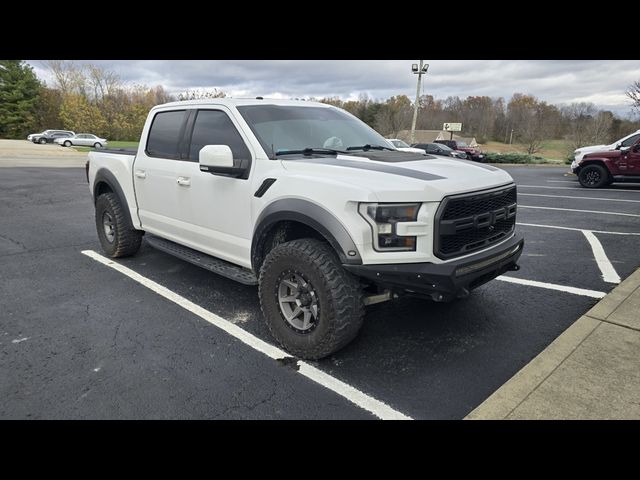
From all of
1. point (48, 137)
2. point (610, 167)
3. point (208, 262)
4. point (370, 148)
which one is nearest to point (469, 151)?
point (610, 167)

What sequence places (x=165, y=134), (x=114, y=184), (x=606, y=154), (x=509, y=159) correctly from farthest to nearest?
(x=509, y=159), (x=606, y=154), (x=114, y=184), (x=165, y=134)

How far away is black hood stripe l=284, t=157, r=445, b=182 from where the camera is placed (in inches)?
117

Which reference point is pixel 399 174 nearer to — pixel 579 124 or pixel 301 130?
pixel 301 130

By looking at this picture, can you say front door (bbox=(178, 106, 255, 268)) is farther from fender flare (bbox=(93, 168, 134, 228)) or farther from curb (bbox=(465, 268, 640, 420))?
curb (bbox=(465, 268, 640, 420))

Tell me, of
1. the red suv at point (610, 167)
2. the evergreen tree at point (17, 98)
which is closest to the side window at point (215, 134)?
the red suv at point (610, 167)

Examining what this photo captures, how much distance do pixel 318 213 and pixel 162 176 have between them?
2365 mm

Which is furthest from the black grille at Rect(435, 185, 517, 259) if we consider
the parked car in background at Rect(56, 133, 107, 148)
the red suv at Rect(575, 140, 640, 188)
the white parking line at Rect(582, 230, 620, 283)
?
the parked car in background at Rect(56, 133, 107, 148)

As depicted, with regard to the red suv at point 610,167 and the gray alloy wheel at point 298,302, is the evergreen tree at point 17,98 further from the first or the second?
the gray alloy wheel at point 298,302

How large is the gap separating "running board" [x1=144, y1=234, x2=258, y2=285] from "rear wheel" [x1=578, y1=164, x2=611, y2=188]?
13719 millimetres

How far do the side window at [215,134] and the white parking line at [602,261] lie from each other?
14.1 feet

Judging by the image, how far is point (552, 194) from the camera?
12594 millimetres

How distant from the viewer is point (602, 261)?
5.54 meters

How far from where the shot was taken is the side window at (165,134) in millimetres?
4516
